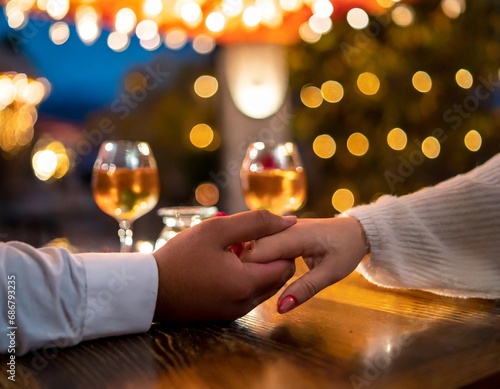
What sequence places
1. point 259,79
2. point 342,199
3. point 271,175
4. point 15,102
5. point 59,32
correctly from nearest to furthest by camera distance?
point 271,175 < point 15,102 < point 342,199 < point 59,32 < point 259,79

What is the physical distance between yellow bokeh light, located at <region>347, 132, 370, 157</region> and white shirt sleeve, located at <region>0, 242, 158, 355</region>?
2.91 meters

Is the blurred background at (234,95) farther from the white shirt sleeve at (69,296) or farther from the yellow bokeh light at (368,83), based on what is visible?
the white shirt sleeve at (69,296)

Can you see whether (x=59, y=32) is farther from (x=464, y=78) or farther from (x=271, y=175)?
(x=271, y=175)

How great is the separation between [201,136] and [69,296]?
3675 millimetres

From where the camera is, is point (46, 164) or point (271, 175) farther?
point (46, 164)

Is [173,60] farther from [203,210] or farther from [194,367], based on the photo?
[194,367]

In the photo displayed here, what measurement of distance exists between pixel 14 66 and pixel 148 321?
371cm

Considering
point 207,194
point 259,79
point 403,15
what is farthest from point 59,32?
point 403,15

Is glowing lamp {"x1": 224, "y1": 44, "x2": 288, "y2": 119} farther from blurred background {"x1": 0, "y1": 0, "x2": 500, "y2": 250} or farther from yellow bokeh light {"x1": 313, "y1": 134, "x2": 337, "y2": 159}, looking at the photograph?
yellow bokeh light {"x1": 313, "y1": 134, "x2": 337, "y2": 159}

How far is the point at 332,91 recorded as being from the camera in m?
3.48

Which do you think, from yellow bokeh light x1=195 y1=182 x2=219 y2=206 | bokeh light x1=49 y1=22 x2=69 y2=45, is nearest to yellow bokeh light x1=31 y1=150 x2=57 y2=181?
bokeh light x1=49 y1=22 x2=69 y2=45

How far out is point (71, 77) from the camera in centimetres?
420

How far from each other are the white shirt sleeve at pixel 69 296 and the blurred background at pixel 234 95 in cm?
217

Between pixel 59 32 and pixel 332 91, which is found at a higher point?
pixel 59 32
